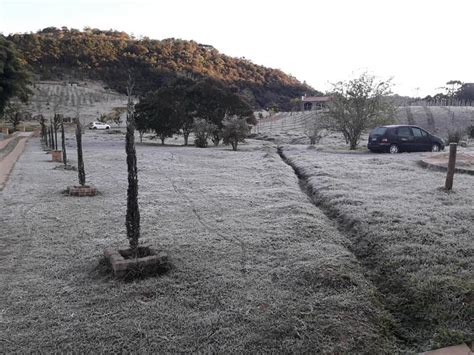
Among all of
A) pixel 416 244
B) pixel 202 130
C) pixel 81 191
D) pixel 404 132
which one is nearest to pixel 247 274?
pixel 416 244

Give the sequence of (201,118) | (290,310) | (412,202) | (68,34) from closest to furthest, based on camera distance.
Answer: (290,310), (412,202), (201,118), (68,34)

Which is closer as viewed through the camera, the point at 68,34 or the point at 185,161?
the point at 185,161

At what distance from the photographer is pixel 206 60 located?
73.8 meters

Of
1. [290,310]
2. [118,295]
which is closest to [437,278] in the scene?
[290,310]

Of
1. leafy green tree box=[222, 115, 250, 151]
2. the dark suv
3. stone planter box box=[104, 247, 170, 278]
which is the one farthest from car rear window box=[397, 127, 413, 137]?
stone planter box box=[104, 247, 170, 278]

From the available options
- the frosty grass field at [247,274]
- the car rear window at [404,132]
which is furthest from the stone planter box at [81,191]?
the car rear window at [404,132]

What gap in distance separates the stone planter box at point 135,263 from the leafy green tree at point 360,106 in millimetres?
18876

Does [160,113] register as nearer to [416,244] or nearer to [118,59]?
[416,244]

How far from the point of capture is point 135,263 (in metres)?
4.29

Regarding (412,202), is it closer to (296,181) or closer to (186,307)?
(296,181)

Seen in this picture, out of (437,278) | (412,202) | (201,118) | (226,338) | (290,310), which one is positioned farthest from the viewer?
(201,118)

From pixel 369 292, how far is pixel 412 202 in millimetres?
3970

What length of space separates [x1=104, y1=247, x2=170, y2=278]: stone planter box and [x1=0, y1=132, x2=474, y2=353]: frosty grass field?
0.13m

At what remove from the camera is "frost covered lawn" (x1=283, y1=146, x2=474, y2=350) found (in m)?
3.59
